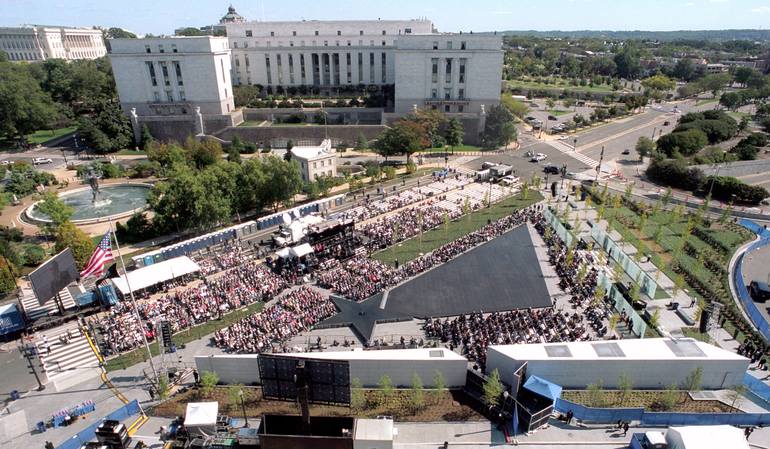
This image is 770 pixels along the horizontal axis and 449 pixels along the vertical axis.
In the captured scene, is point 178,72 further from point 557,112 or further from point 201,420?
point 557,112

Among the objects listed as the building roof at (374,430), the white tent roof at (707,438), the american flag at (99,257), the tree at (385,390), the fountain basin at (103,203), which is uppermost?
the american flag at (99,257)

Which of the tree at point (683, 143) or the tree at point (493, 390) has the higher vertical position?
the tree at point (683, 143)

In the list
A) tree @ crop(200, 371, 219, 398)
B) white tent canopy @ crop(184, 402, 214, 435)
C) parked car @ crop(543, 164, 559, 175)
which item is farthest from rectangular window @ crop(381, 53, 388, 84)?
white tent canopy @ crop(184, 402, 214, 435)

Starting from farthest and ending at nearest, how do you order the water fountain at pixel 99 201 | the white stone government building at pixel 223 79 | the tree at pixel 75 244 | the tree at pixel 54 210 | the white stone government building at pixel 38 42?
the white stone government building at pixel 38 42
the white stone government building at pixel 223 79
the water fountain at pixel 99 201
the tree at pixel 54 210
the tree at pixel 75 244

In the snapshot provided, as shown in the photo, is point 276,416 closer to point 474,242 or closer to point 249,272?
point 249,272

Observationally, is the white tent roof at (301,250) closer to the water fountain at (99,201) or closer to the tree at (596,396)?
the tree at (596,396)

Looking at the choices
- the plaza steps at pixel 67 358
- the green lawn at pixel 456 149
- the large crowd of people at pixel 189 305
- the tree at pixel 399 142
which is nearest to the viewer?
the plaza steps at pixel 67 358

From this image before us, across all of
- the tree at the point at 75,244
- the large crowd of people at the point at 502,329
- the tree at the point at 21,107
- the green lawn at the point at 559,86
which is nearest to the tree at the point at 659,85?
the green lawn at the point at 559,86

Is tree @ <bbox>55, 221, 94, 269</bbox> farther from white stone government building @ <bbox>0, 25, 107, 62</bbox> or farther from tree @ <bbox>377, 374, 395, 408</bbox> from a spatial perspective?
white stone government building @ <bbox>0, 25, 107, 62</bbox>
